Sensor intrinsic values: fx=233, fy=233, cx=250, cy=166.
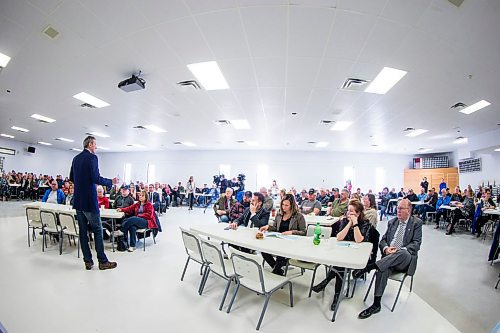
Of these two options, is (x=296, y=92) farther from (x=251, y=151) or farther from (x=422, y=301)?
(x=251, y=151)

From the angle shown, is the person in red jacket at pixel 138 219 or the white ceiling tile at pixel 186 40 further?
the person in red jacket at pixel 138 219

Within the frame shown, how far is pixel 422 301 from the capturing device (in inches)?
108

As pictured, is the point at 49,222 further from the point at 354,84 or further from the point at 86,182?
the point at 354,84

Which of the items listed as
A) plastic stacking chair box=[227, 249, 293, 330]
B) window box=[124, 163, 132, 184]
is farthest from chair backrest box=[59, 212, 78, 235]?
window box=[124, 163, 132, 184]

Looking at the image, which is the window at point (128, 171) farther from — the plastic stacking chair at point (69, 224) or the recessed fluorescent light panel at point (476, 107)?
the recessed fluorescent light panel at point (476, 107)

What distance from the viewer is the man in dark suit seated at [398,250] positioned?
2.50m

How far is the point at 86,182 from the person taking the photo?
10.9 feet

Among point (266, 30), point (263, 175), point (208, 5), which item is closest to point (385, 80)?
point (266, 30)

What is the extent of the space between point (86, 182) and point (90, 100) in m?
3.90

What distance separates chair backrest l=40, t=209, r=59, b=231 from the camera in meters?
4.01

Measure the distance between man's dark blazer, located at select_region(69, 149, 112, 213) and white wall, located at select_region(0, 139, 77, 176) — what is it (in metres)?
14.7

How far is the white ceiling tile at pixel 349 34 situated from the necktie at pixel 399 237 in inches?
100

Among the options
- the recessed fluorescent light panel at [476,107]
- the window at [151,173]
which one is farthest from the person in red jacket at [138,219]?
the window at [151,173]

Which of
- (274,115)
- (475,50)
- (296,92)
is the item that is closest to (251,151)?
(274,115)
